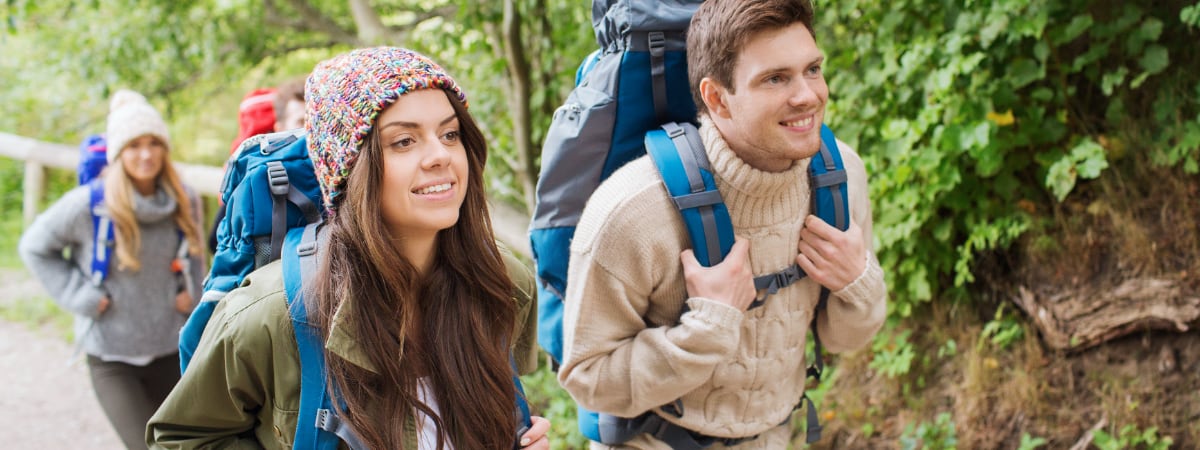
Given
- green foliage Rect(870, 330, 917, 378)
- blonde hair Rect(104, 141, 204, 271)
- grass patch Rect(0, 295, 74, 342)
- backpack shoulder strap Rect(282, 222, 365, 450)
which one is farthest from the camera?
grass patch Rect(0, 295, 74, 342)

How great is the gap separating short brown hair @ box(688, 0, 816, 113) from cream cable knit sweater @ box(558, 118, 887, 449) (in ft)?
0.56

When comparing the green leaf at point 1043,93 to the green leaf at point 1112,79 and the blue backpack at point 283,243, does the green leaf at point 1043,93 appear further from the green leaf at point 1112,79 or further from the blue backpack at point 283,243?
the blue backpack at point 283,243

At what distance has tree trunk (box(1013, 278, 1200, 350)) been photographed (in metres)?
3.81

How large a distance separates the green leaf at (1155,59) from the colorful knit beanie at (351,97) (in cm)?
320

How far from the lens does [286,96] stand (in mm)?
3900

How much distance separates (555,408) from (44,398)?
3.77m

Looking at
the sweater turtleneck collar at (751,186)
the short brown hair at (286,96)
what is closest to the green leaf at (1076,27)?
the sweater turtleneck collar at (751,186)

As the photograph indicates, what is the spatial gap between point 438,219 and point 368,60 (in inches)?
14.0

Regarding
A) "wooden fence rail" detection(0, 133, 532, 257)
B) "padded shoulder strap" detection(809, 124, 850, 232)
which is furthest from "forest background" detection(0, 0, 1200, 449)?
"wooden fence rail" detection(0, 133, 532, 257)

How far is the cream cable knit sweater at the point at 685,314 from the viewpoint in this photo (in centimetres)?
237

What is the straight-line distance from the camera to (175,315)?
4.31 m

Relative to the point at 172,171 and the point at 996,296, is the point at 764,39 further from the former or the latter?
the point at 172,171

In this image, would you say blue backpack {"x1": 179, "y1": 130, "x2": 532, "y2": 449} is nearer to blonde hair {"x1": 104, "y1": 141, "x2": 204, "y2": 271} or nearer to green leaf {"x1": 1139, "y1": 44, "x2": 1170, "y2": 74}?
blonde hair {"x1": 104, "y1": 141, "x2": 204, "y2": 271}

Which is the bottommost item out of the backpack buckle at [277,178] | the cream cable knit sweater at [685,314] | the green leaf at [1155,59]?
the cream cable knit sweater at [685,314]
